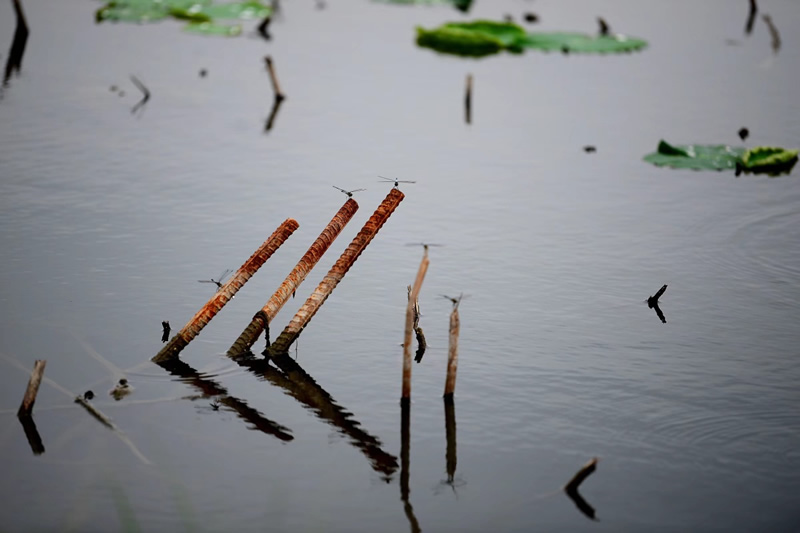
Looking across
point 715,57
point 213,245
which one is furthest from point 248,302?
point 715,57

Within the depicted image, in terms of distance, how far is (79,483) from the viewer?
8.95 meters

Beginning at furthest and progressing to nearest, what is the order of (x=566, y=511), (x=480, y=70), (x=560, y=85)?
(x=480, y=70), (x=560, y=85), (x=566, y=511)

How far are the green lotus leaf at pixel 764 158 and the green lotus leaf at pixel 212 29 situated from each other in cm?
1319

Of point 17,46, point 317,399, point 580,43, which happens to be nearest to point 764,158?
point 580,43

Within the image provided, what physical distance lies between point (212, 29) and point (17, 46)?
440 centimetres

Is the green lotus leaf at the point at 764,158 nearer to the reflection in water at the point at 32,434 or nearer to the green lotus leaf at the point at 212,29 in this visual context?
the reflection in water at the point at 32,434

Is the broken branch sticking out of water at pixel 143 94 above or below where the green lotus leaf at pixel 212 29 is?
below

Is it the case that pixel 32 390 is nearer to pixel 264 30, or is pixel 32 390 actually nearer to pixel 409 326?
pixel 409 326

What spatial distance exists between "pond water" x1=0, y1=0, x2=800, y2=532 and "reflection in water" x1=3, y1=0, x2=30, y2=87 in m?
0.30

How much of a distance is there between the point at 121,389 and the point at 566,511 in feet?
14.0

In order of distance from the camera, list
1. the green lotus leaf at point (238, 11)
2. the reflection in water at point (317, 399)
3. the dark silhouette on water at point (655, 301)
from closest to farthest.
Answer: the reflection in water at point (317, 399), the dark silhouette on water at point (655, 301), the green lotus leaf at point (238, 11)

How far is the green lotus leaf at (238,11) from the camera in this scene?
27.1 m

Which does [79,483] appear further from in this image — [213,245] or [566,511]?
[213,245]

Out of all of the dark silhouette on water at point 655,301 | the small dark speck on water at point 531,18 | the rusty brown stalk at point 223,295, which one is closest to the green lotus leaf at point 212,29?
the small dark speck on water at point 531,18
